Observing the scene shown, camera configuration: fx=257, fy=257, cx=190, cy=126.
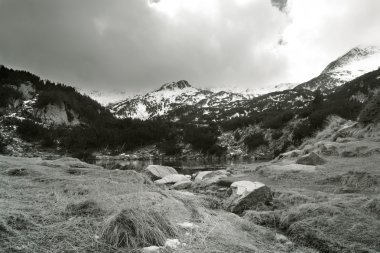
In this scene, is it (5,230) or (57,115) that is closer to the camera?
(5,230)

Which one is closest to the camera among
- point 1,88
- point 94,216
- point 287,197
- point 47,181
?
point 94,216

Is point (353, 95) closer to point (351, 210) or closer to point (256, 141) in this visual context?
point (256, 141)

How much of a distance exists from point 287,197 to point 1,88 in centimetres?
15298

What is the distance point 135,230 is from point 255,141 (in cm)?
8579

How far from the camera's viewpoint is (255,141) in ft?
283

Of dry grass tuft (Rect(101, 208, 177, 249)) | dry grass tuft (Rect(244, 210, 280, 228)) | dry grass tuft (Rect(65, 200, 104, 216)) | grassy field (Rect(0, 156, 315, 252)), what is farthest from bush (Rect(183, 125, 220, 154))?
dry grass tuft (Rect(101, 208, 177, 249))

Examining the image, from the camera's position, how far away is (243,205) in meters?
8.28

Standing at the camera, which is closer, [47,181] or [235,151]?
[47,181]

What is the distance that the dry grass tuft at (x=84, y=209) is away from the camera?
433cm

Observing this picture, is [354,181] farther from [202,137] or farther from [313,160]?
[202,137]

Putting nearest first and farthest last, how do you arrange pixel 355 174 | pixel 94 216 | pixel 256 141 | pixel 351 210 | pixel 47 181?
pixel 94 216 → pixel 351 210 → pixel 47 181 → pixel 355 174 → pixel 256 141

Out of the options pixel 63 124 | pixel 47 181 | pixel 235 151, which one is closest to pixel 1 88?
pixel 63 124

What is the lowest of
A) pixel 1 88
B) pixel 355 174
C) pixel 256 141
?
pixel 355 174

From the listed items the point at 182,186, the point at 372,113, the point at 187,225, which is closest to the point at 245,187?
the point at 187,225
